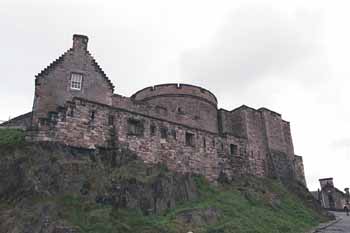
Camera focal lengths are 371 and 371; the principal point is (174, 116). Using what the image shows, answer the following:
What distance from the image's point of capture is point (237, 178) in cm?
2153

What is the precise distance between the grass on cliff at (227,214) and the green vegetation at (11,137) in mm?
3411

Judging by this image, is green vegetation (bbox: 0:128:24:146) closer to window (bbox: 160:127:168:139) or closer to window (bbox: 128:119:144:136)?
window (bbox: 128:119:144:136)

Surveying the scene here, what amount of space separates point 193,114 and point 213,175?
4.17m

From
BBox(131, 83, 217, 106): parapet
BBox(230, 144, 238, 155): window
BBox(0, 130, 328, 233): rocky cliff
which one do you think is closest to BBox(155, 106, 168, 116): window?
BBox(131, 83, 217, 106): parapet

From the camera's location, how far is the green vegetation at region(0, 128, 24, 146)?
1485 centimetres

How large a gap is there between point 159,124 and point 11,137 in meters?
7.14

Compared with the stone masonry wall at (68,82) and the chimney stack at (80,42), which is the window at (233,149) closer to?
the stone masonry wall at (68,82)

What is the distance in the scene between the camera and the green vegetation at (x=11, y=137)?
14852 mm

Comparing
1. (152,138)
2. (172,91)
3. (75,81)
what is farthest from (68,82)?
(172,91)

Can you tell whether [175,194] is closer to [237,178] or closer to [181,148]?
[181,148]

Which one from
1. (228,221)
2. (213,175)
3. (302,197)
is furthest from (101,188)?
(302,197)

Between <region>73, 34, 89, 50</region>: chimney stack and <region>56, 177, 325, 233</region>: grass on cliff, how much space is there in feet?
27.8

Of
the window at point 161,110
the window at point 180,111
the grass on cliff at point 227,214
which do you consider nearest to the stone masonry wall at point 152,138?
the grass on cliff at point 227,214

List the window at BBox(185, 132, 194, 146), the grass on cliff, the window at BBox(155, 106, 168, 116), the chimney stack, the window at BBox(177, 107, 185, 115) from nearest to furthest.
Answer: the grass on cliff
the chimney stack
the window at BBox(185, 132, 194, 146)
the window at BBox(155, 106, 168, 116)
the window at BBox(177, 107, 185, 115)
